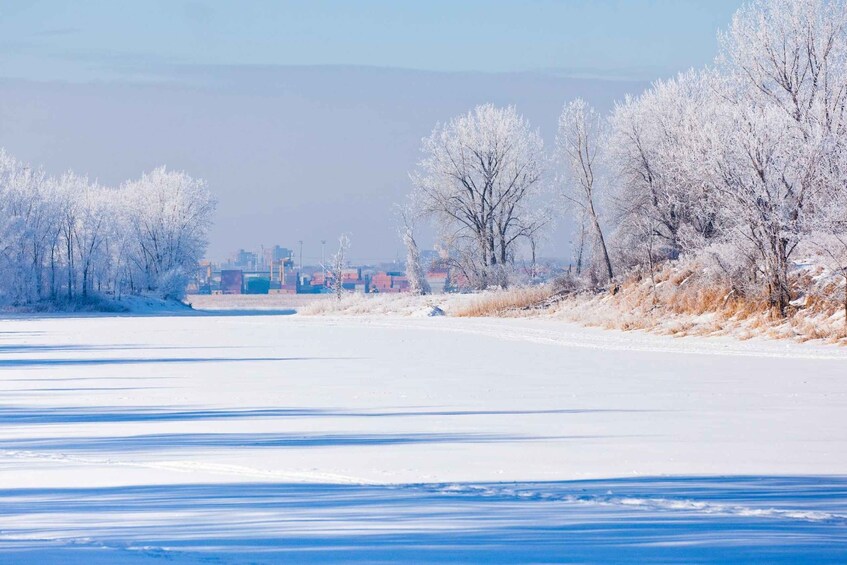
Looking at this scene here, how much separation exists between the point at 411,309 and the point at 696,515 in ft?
141

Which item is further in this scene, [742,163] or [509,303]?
[509,303]

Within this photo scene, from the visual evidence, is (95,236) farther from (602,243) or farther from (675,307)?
(675,307)

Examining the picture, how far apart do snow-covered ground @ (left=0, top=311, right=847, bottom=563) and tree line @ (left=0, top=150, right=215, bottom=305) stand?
4793 centimetres

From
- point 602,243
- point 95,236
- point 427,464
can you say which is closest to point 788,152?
point 602,243

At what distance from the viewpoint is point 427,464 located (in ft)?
28.7

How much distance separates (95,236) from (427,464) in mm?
64186

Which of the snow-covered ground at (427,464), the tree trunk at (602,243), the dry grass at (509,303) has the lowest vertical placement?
the snow-covered ground at (427,464)

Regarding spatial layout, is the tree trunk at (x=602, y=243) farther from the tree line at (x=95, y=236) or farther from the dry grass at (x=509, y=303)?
the tree line at (x=95, y=236)

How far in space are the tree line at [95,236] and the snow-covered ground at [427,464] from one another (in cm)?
4793

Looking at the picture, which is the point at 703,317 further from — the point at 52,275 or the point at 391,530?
the point at 52,275

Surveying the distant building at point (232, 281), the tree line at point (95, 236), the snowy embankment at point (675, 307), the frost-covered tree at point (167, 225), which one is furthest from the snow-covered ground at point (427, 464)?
the distant building at point (232, 281)

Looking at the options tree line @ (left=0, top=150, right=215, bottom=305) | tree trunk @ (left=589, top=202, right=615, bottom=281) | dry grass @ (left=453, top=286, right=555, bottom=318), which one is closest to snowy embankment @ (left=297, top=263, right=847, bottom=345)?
dry grass @ (left=453, top=286, right=555, bottom=318)

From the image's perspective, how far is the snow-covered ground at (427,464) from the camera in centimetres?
616

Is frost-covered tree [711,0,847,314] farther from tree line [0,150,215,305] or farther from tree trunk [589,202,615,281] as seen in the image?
A: tree line [0,150,215,305]
